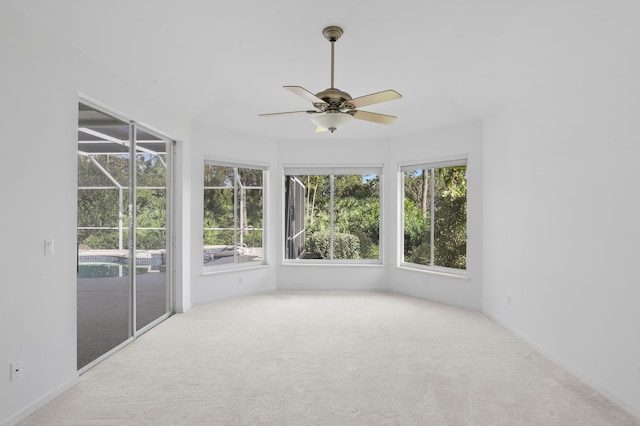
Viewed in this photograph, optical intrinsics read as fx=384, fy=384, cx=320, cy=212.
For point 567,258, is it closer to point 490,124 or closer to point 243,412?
point 490,124

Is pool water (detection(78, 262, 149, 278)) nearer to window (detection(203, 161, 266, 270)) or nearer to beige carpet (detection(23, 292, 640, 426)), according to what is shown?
beige carpet (detection(23, 292, 640, 426))

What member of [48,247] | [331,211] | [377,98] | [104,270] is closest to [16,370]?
[48,247]

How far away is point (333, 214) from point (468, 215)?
210 centimetres

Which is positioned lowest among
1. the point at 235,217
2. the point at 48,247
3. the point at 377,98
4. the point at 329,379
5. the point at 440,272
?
the point at 329,379

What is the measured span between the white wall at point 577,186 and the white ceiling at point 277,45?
0.42 meters

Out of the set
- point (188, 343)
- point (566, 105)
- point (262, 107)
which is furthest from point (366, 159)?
point (188, 343)

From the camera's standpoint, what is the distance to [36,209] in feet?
8.12

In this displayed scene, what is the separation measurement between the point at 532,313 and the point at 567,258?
2.57 feet

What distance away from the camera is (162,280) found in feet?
15.0

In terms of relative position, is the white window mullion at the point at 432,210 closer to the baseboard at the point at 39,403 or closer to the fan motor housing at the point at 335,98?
the fan motor housing at the point at 335,98

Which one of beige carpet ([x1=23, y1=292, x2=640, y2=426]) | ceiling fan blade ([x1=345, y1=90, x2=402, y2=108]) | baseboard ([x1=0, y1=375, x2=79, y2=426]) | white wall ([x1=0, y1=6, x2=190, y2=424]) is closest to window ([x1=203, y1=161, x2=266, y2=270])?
beige carpet ([x1=23, y1=292, x2=640, y2=426])

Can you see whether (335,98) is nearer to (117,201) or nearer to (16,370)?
(117,201)

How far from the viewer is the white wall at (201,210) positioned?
5086mm

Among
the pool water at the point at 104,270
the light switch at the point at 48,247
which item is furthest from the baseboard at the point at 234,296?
the light switch at the point at 48,247
